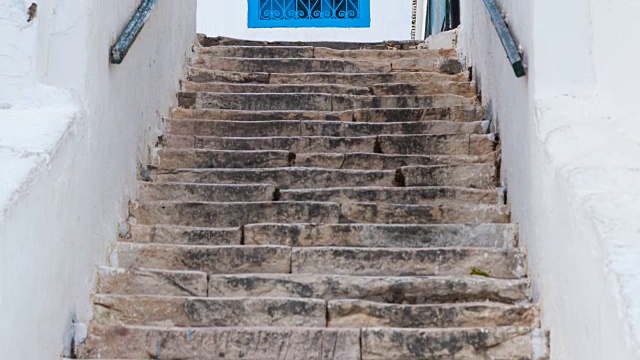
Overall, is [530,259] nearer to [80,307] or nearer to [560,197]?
[560,197]

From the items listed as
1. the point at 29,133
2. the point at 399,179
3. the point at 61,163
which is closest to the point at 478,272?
the point at 399,179

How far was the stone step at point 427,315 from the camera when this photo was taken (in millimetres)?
3932

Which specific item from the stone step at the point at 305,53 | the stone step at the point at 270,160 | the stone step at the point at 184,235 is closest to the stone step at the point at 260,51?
the stone step at the point at 305,53

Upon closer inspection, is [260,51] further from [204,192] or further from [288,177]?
[204,192]

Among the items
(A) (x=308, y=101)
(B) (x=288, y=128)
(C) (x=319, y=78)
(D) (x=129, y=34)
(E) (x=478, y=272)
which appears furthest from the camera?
(C) (x=319, y=78)

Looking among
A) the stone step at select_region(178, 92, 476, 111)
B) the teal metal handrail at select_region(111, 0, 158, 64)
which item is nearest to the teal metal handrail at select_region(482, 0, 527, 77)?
the stone step at select_region(178, 92, 476, 111)

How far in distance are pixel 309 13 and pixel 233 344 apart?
6.57 metres

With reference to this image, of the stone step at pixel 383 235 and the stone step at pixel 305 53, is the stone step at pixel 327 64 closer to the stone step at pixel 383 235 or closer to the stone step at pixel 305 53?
the stone step at pixel 305 53

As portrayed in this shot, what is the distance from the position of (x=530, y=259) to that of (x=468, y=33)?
9.46 ft

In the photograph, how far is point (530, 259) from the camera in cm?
420

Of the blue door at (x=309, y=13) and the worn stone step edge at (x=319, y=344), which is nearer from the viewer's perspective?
the worn stone step edge at (x=319, y=344)

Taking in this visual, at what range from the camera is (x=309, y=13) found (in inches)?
391

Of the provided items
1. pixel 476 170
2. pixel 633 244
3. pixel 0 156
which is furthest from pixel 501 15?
pixel 0 156

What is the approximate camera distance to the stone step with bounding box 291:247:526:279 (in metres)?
4.31
